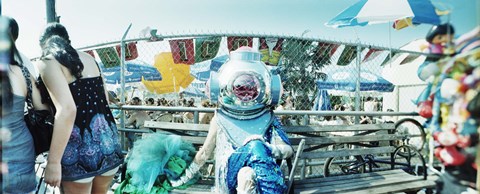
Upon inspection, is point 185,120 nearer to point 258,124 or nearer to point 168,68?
point 168,68

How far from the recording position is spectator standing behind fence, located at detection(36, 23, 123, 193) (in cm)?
157

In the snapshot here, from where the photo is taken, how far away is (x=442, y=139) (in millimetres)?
866

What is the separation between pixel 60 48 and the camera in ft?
5.59

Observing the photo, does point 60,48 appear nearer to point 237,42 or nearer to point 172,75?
point 237,42

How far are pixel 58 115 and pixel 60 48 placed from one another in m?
0.36

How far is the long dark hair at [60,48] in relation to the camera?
168cm

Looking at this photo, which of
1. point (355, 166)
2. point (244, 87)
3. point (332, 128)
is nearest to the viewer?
point (244, 87)

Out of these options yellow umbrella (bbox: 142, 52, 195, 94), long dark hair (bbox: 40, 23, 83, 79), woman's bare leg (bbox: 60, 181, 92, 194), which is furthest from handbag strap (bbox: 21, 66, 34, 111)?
yellow umbrella (bbox: 142, 52, 195, 94)

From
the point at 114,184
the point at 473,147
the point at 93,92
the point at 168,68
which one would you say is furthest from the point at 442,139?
the point at 168,68

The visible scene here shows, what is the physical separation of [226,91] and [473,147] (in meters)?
1.65

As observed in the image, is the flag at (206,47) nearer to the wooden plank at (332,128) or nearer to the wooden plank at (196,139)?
the wooden plank at (196,139)

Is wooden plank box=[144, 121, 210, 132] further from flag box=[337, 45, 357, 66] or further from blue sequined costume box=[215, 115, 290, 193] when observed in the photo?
flag box=[337, 45, 357, 66]

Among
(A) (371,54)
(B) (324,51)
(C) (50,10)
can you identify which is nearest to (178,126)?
(C) (50,10)

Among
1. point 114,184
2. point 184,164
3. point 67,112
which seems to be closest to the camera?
point 67,112
